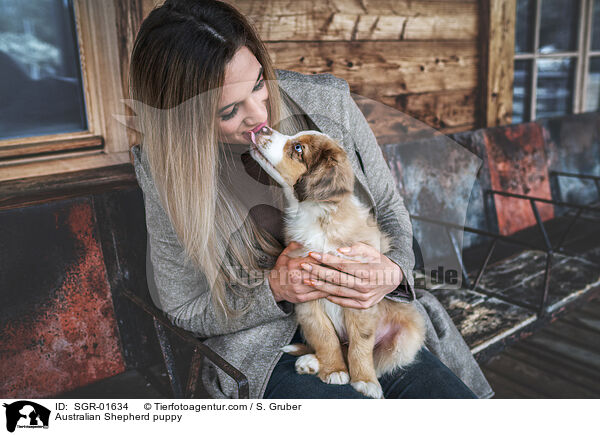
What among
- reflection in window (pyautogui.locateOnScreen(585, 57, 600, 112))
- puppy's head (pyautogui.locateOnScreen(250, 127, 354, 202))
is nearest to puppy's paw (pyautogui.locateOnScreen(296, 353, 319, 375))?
puppy's head (pyautogui.locateOnScreen(250, 127, 354, 202))

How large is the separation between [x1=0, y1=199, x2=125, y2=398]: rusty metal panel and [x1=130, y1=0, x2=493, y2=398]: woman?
371 mm

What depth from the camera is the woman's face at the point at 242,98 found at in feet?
4.14

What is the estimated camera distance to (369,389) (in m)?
1.31

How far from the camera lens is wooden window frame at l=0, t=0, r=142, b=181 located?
1733mm

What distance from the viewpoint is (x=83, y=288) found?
5.41ft

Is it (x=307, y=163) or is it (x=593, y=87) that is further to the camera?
(x=593, y=87)

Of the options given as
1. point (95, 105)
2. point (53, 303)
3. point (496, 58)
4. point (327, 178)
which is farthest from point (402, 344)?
point (496, 58)

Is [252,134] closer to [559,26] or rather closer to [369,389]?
[369,389]

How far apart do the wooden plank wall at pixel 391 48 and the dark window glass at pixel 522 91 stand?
65 centimetres

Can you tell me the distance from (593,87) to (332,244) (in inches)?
159

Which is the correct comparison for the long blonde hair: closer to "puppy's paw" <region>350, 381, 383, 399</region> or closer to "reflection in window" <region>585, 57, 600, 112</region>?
"puppy's paw" <region>350, 381, 383, 399</region>
